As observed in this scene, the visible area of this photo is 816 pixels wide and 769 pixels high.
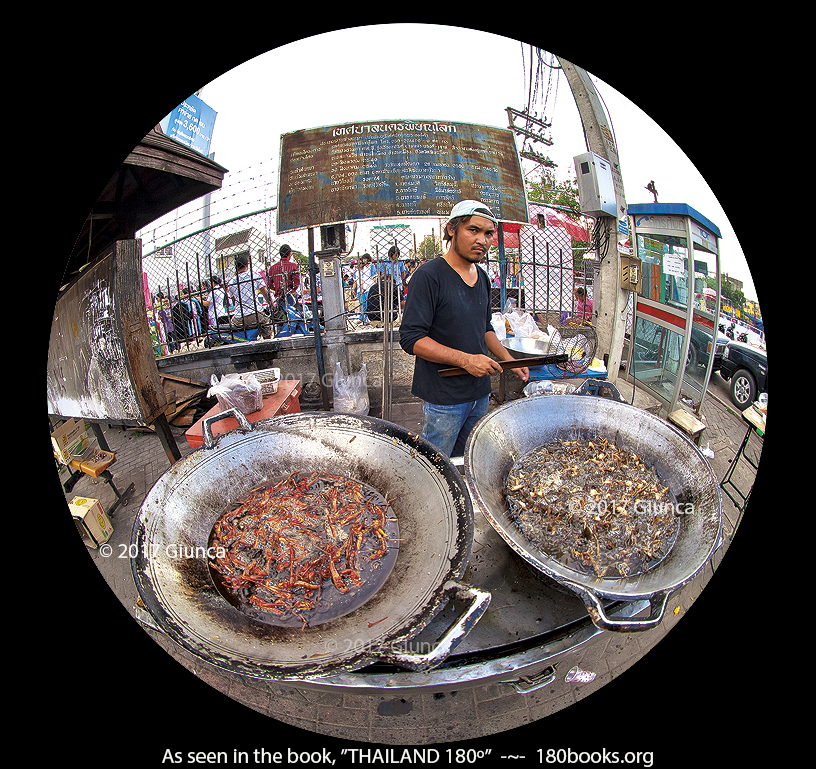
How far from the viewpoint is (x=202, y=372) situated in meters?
2.84

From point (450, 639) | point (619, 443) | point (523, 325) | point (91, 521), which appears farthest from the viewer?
point (523, 325)

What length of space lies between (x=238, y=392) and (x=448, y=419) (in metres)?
1.54

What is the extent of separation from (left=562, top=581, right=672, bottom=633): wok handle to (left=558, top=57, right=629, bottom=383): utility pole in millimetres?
1570

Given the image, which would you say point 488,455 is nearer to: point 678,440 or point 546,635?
point 546,635

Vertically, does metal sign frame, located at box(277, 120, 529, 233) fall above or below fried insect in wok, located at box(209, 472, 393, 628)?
above

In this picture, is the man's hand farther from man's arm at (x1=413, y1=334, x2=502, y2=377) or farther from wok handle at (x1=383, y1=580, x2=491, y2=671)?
wok handle at (x1=383, y1=580, x2=491, y2=671)

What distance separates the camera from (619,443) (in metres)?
2.56

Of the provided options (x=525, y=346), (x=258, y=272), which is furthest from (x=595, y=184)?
(x=258, y=272)

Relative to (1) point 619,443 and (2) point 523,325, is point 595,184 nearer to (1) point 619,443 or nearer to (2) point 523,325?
(2) point 523,325

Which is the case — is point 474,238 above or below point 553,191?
below

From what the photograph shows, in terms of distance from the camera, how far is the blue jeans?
3.07 meters

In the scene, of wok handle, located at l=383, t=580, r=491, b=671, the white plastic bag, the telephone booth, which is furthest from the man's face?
wok handle, located at l=383, t=580, r=491, b=671

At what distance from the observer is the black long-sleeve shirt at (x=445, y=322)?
2719mm

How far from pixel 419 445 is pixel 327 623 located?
1002 millimetres
